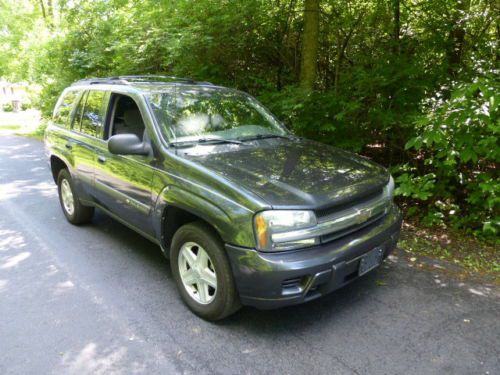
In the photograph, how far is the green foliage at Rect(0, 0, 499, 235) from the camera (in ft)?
14.3

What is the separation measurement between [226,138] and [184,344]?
186cm

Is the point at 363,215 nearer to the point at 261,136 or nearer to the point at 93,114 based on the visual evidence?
the point at 261,136

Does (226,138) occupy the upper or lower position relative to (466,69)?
lower

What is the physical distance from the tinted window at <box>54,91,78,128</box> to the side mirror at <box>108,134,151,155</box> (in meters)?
2.05

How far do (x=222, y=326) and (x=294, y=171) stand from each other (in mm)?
1352

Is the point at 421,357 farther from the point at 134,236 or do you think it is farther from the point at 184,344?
the point at 134,236

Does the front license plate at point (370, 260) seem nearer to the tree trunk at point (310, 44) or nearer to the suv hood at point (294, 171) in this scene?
the suv hood at point (294, 171)

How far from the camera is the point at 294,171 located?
129 inches

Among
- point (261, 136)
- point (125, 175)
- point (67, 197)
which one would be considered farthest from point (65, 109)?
point (261, 136)

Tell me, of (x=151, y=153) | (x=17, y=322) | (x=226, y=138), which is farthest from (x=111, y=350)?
(x=226, y=138)

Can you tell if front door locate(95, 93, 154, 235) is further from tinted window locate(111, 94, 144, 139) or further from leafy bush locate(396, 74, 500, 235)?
leafy bush locate(396, 74, 500, 235)

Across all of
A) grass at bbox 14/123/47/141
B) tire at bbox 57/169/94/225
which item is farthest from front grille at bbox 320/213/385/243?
grass at bbox 14/123/47/141

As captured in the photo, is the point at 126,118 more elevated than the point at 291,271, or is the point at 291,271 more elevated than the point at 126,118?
the point at 126,118

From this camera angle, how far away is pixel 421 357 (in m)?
2.80
